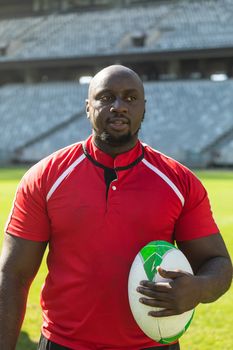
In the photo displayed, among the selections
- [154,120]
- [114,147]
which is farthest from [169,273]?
[154,120]

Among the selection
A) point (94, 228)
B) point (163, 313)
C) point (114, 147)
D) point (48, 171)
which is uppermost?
point (114, 147)

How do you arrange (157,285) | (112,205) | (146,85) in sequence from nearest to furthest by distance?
1. (157,285)
2. (112,205)
3. (146,85)

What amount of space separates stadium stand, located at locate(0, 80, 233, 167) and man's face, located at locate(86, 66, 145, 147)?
32283 mm

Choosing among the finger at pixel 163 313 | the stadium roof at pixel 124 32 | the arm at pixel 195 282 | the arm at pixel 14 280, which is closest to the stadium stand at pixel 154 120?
the stadium roof at pixel 124 32

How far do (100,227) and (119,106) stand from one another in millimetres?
522

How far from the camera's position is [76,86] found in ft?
161

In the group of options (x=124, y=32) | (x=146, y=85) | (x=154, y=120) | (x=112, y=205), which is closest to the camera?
(x=112, y=205)

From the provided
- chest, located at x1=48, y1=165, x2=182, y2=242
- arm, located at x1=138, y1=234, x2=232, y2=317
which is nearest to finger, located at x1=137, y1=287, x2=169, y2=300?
arm, located at x1=138, y1=234, x2=232, y2=317

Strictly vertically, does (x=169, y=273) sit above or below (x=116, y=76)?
below

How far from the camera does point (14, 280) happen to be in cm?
294

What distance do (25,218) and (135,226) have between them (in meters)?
0.48

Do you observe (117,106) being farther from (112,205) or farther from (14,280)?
(14,280)

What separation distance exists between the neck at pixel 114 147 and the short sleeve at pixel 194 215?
0.95 feet

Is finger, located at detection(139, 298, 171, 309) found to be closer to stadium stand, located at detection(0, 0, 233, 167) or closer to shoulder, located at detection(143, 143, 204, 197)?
shoulder, located at detection(143, 143, 204, 197)
